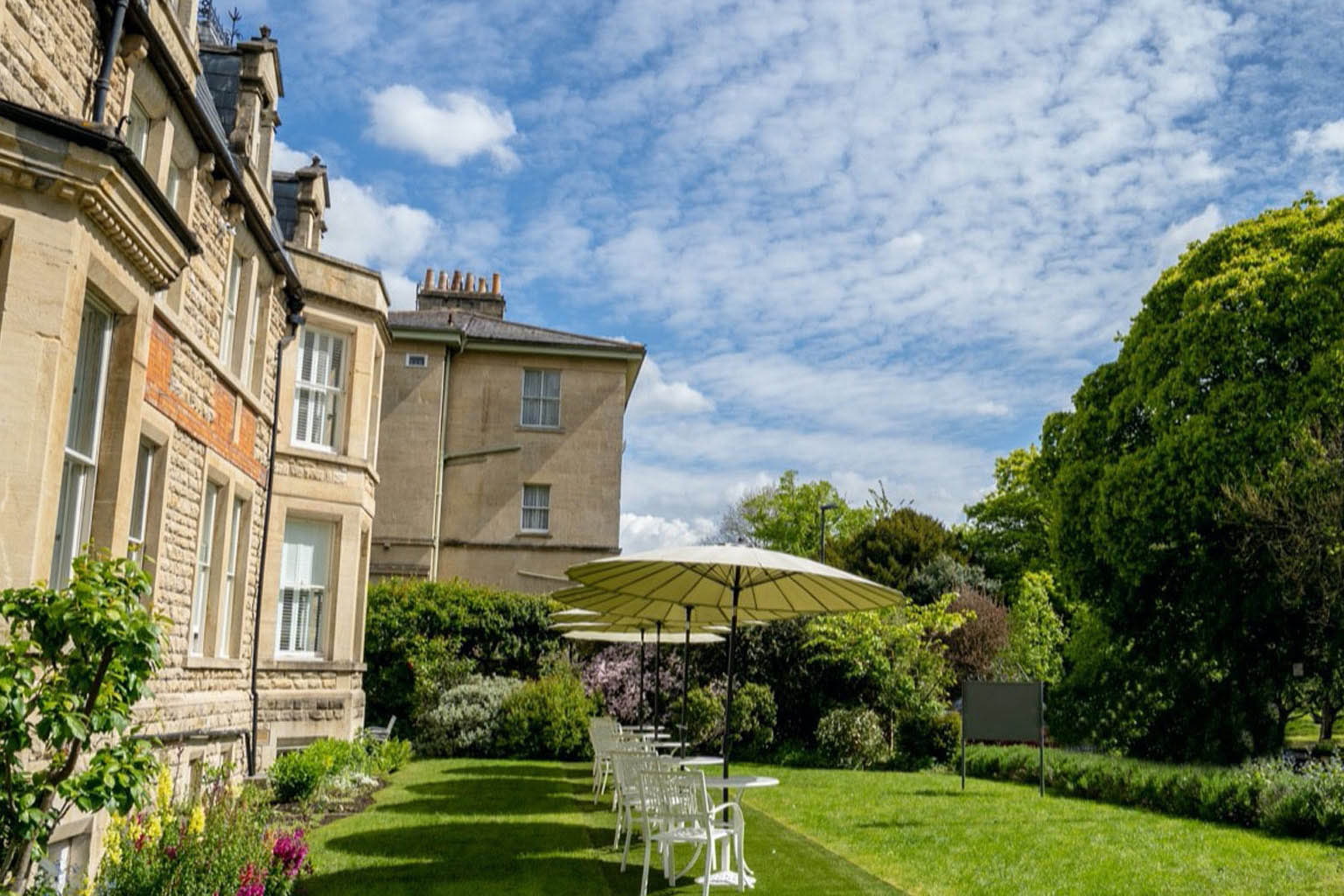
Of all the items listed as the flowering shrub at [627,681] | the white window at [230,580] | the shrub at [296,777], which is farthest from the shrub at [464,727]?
the shrub at [296,777]

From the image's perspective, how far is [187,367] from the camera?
39.6 ft

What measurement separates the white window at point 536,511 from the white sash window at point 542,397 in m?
1.89

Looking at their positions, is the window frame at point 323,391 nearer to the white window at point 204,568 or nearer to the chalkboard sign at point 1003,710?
the white window at point 204,568

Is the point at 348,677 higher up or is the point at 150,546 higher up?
the point at 150,546

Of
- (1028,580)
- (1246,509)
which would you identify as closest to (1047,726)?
(1028,580)

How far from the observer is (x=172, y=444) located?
1159cm

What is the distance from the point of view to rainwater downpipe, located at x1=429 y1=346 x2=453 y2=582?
97.1 feet

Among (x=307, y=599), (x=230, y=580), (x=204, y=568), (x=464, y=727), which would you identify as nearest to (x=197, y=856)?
(x=204, y=568)

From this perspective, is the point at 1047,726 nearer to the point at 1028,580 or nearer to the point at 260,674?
the point at 1028,580

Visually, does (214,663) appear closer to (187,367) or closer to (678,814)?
(187,367)

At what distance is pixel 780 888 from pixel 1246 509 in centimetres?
1232

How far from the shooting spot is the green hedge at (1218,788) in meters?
13.0

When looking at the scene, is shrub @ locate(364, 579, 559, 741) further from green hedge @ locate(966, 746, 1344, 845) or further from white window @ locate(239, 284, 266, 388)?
green hedge @ locate(966, 746, 1344, 845)

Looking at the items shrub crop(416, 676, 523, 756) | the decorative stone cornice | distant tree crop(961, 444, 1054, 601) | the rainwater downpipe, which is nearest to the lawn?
shrub crop(416, 676, 523, 756)
